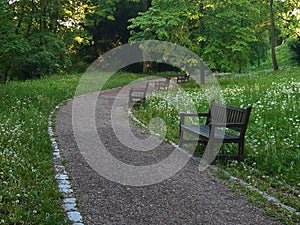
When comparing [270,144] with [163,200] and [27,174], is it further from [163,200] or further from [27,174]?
[27,174]

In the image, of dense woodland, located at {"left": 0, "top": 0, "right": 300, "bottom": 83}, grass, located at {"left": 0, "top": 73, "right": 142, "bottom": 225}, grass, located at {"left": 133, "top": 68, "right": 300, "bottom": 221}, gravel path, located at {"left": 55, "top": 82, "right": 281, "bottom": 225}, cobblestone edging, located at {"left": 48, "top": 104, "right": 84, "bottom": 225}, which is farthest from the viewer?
dense woodland, located at {"left": 0, "top": 0, "right": 300, "bottom": 83}

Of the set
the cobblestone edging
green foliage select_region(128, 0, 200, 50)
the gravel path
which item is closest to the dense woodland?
green foliage select_region(128, 0, 200, 50)

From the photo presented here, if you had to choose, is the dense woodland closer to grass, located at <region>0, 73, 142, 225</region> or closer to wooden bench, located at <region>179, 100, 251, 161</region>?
grass, located at <region>0, 73, 142, 225</region>

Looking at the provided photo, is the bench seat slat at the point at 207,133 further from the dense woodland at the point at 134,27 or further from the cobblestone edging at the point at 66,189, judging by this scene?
the dense woodland at the point at 134,27

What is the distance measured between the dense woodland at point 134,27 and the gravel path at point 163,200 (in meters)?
8.83

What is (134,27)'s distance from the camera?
28875 millimetres

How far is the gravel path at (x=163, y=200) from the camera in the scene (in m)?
4.24

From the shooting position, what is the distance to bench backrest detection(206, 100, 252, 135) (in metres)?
6.73

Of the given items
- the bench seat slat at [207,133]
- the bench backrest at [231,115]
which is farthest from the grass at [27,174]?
the bench backrest at [231,115]

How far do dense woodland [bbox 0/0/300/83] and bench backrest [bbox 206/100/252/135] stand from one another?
8334 millimetres

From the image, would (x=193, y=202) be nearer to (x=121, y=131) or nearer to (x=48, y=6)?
(x=121, y=131)

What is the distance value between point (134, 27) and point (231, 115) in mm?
22870

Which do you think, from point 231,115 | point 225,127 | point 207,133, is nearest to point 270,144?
point 231,115

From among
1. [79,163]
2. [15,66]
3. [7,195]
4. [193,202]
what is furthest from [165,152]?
[15,66]
